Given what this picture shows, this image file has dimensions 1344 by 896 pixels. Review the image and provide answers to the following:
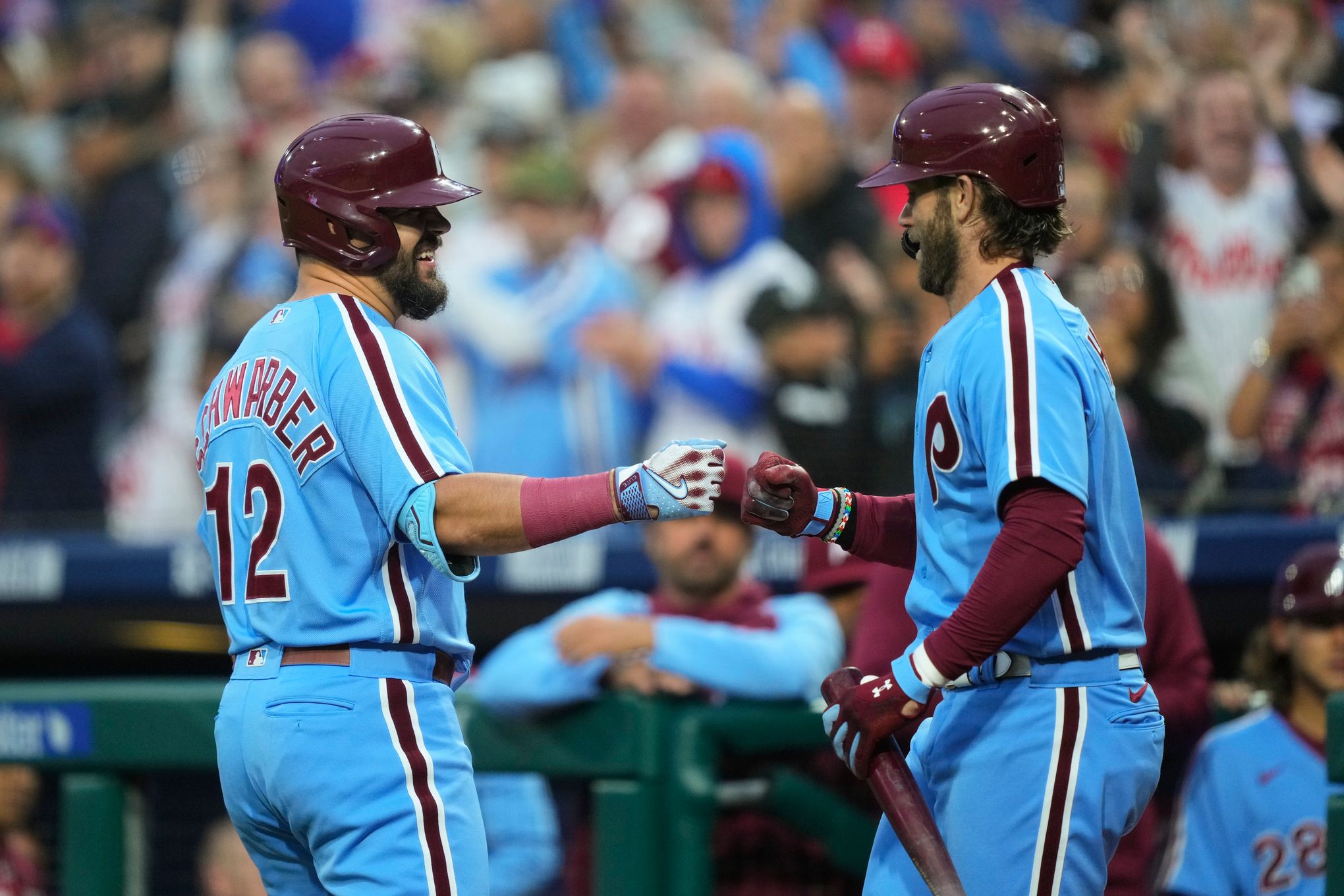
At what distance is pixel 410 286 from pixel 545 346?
3468 mm

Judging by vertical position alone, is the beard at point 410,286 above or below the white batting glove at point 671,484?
above

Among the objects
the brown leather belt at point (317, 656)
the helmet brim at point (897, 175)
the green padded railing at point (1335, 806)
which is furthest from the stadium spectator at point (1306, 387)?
the brown leather belt at point (317, 656)

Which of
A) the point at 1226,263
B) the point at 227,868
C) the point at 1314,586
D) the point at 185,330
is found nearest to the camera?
the point at 1314,586

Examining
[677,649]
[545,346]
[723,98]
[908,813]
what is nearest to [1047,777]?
[908,813]

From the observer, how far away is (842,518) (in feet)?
10.0

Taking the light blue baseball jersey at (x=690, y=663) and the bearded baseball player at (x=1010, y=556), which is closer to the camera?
the bearded baseball player at (x=1010, y=556)

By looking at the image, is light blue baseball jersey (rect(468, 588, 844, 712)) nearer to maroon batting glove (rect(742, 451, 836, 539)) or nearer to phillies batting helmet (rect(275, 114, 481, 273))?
maroon batting glove (rect(742, 451, 836, 539))

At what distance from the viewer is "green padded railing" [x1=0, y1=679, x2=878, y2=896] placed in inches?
142

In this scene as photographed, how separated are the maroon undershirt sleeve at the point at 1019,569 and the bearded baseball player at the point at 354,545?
49 cm

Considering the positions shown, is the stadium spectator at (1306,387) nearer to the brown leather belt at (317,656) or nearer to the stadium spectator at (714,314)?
the stadium spectator at (714,314)

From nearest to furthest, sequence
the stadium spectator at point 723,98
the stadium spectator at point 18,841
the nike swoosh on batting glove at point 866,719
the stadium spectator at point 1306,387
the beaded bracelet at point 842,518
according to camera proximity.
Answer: the nike swoosh on batting glove at point 866,719
the beaded bracelet at point 842,518
the stadium spectator at point 18,841
the stadium spectator at point 1306,387
the stadium spectator at point 723,98

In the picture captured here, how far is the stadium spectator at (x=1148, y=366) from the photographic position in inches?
205

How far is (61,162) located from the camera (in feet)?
30.7

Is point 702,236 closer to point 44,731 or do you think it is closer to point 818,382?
point 818,382
